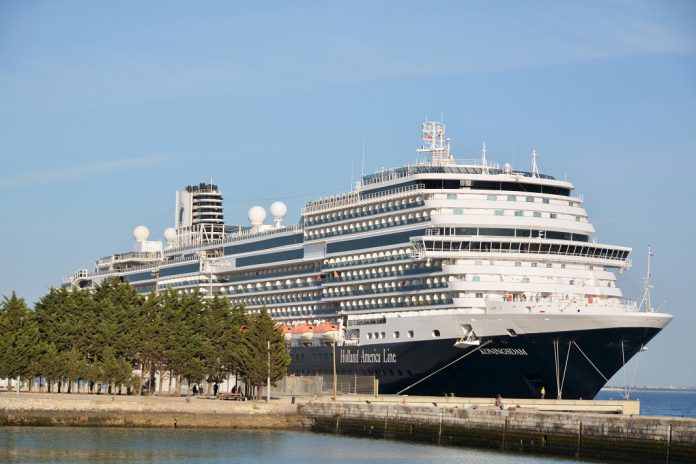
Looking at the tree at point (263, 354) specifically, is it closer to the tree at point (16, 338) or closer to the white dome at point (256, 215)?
the tree at point (16, 338)

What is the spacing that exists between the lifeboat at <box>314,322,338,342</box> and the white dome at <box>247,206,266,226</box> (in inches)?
1087

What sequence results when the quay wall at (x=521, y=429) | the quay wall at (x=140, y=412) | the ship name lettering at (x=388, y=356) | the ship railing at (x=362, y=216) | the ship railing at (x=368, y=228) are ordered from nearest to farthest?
the quay wall at (x=521, y=429) < the quay wall at (x=140, y=412) < the ship name lettering at (x=388, y=356) < the ship railing at (x=368, y=228) < the ship railing at (x=362, y=216)

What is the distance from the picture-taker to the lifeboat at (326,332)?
9644 centimetres

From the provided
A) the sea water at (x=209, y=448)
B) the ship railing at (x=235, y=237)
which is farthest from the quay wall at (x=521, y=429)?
the ship railing at (x=235, y=237)

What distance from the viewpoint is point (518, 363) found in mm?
82125

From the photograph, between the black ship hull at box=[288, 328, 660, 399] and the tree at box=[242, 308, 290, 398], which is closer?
the black ship hull at box=[288, 328, 660, 399]

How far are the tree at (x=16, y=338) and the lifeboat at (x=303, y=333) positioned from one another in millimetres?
19976

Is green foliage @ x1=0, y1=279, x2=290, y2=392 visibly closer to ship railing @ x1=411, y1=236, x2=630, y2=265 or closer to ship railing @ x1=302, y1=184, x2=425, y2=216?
ship railing @ x1=302, y1=184, x2=425, y2=216

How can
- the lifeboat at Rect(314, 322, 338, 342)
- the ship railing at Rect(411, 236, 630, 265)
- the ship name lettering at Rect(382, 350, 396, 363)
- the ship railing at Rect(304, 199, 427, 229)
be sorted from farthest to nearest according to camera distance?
1. the lifeboat at Rect(314, 322, 338, 342)
2. the ship railing at Rect(304, 199, 427, 229)
3. the ship name lettering at Rect(382, 350, 396, 363)
4. the ship railing at Rect(411, 236, 630, 265)

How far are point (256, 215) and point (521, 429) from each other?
6275 centimetres

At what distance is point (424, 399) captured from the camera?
268 feet

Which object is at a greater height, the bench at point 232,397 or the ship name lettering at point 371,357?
the ship name lettering at point 371,357

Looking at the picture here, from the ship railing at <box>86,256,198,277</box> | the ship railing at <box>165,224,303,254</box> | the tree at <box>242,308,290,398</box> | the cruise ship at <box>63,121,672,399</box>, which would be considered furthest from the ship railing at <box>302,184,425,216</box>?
the ship railing at <box>86,256,198,277</box>

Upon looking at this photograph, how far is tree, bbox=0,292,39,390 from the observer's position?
89.2 m
